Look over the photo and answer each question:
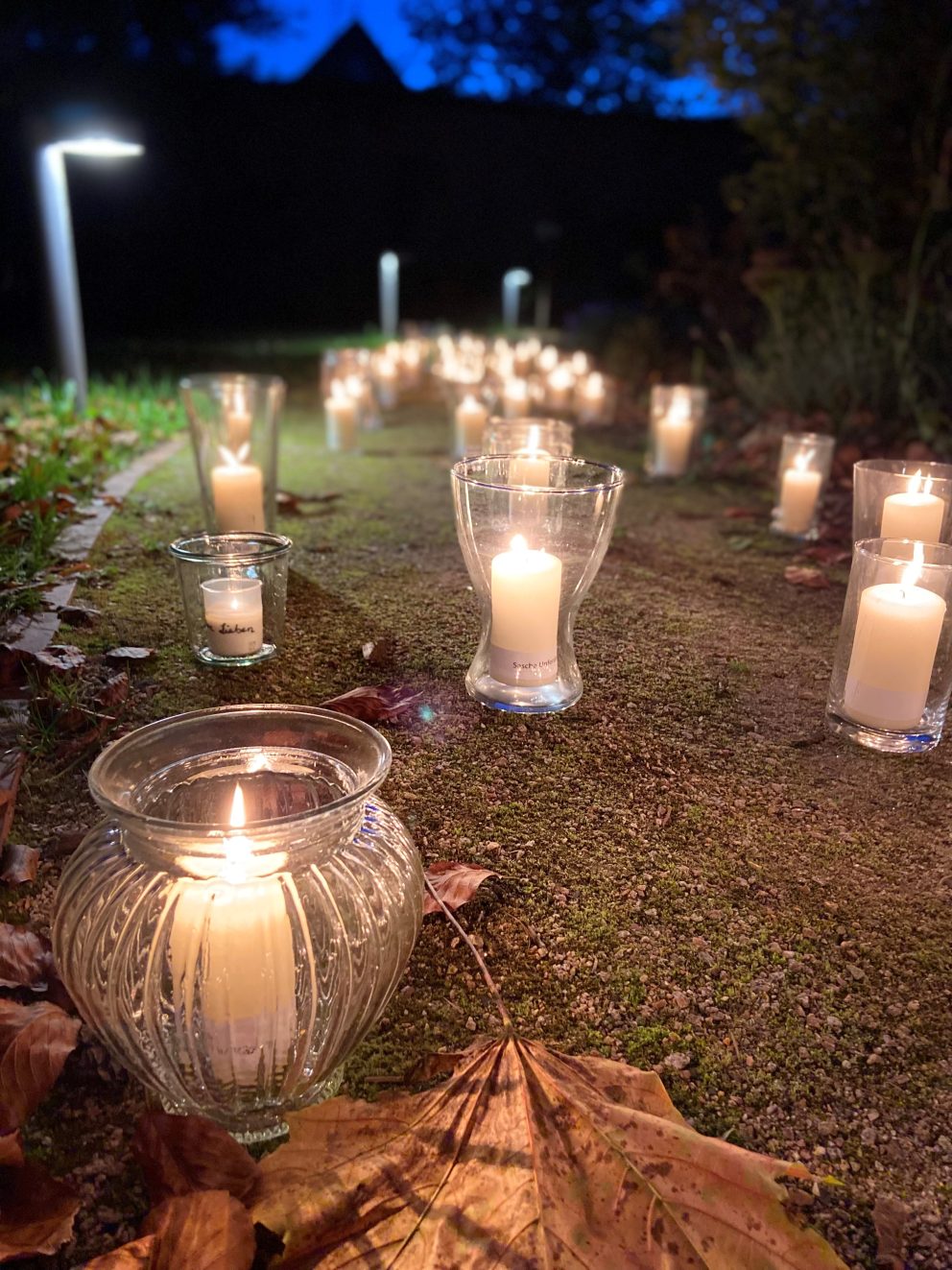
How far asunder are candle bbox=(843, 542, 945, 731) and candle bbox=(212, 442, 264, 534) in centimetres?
180

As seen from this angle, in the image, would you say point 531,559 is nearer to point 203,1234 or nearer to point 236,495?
point 203,1234

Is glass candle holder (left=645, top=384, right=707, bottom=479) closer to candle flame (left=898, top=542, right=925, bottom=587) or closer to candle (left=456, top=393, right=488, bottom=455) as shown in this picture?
candle (left=456, top=393, right=488, bottom=455)

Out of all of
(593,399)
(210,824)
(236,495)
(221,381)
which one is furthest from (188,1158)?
(593,399)

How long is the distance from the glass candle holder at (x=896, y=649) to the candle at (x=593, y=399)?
4.26 metres

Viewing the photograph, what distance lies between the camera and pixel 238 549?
211 centimetres

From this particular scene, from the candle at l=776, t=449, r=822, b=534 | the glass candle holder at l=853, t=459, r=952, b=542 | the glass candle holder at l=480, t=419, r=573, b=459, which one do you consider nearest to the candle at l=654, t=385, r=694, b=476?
the candle at l=776, t=449, r=822, b=534

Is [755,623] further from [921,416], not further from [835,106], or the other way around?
[835,106]

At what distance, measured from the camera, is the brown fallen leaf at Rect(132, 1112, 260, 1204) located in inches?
35.7

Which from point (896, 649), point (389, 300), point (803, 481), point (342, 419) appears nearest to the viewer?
point (896, 649)

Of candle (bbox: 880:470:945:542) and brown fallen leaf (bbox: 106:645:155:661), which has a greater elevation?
candle (bbox: 880:470:945:542)

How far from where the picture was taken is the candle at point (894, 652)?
5.47ft

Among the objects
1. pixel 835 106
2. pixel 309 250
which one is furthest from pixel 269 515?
pixel 309 250

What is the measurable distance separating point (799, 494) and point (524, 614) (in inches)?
75.1

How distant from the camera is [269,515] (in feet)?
Result: 9.86
